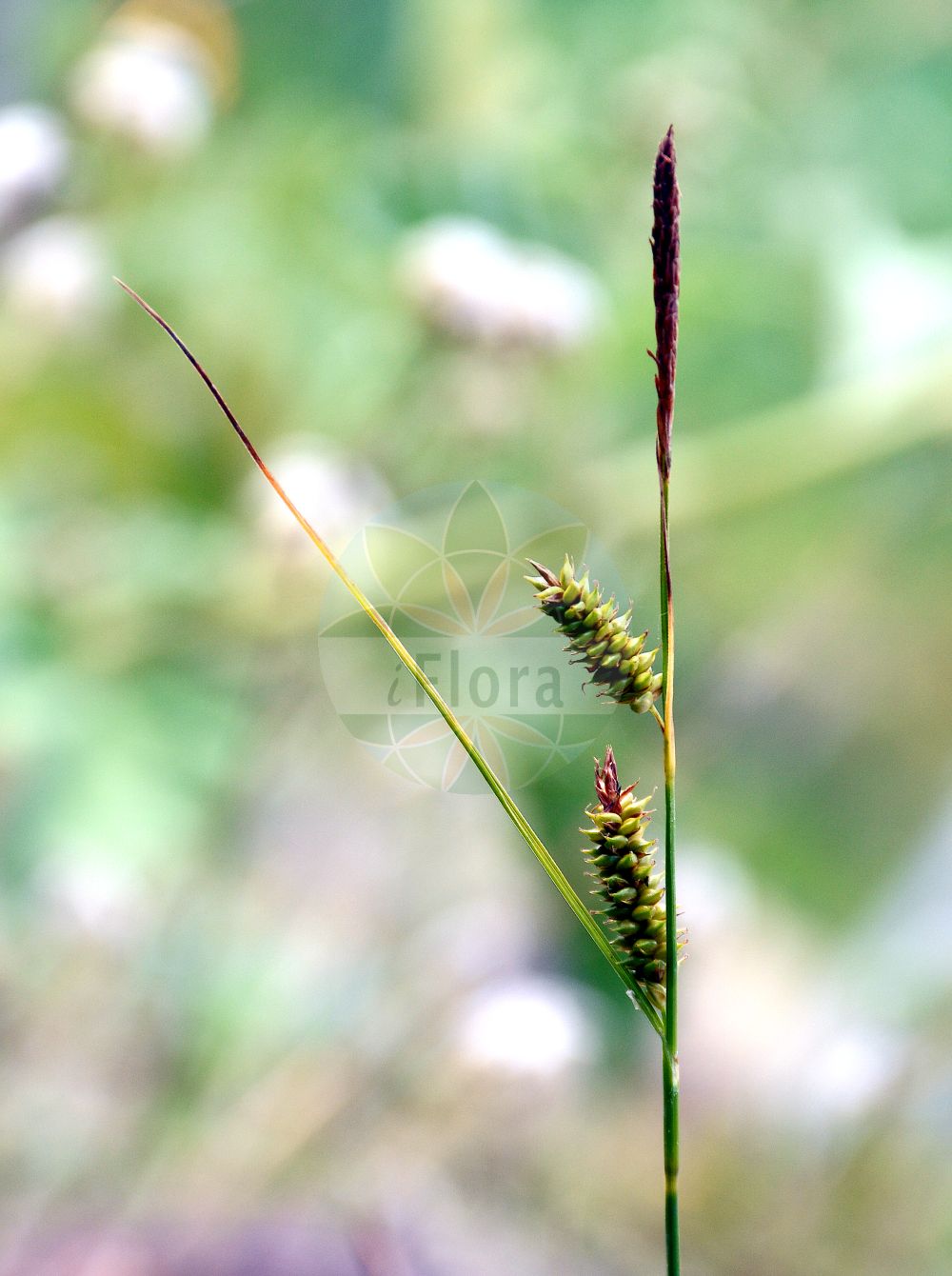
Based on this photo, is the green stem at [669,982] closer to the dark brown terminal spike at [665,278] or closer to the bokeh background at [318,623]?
the dark brown terminal spike at [665,278]

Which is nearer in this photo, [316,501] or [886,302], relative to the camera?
[316,501]

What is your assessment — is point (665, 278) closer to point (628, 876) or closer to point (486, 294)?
point (628, 876)

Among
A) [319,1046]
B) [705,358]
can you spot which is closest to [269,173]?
[705,358]

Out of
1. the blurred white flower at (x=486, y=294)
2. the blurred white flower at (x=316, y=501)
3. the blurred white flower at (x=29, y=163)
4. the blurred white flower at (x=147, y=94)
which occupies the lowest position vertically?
the blurred white flower at (x=316, y=501)

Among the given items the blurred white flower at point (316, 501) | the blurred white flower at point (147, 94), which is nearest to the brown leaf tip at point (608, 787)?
the blurred white flower at point (316, 501)

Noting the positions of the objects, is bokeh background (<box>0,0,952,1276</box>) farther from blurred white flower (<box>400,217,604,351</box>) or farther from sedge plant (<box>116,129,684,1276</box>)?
sedge plant (<box>116,129,684,1276</box>)

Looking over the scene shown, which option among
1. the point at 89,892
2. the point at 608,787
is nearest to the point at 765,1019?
the point at 89,892

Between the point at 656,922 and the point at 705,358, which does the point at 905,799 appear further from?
the point at 656,922
